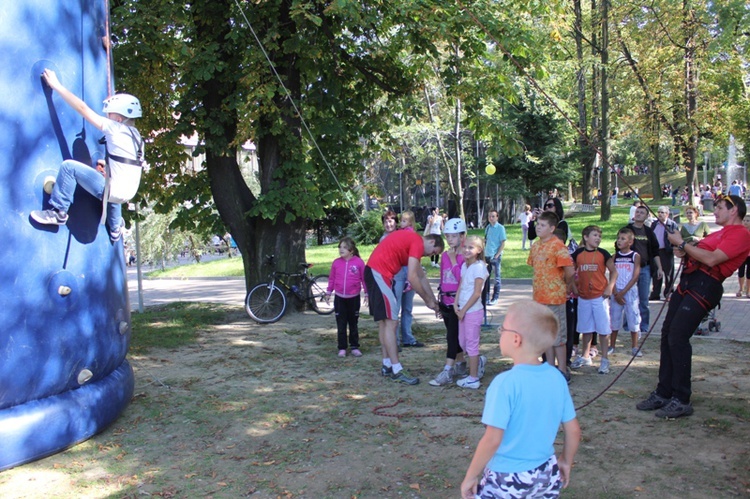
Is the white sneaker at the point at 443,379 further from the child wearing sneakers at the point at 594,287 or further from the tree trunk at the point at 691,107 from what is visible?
the tree trunk at the point at 691,107

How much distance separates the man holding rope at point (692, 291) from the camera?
5.53m

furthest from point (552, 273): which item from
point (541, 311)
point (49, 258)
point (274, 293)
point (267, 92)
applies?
point (274, 293)

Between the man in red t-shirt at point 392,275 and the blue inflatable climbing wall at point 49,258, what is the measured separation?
2.65 m

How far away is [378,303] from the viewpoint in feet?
23.8

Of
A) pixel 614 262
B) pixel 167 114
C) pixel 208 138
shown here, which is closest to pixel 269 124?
pixel 208 138

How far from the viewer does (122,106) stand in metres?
5.38

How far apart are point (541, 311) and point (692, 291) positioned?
346 centimetres

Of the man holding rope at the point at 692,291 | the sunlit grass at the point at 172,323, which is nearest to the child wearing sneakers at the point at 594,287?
the man holding rope at the point at 692,291

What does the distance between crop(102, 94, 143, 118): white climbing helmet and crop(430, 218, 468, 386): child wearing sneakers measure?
3.22 meters

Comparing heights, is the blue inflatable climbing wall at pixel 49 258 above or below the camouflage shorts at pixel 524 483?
above

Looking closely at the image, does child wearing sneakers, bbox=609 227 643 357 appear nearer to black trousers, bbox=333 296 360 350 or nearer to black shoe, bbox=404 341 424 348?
black shoe, bbox=404 341 424 348

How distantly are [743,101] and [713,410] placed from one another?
2933 cm

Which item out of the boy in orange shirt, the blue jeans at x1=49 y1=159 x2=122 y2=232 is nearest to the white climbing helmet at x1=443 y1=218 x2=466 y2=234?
the boy in orange shirt

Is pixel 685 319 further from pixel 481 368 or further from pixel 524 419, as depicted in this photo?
pixel 524 419
